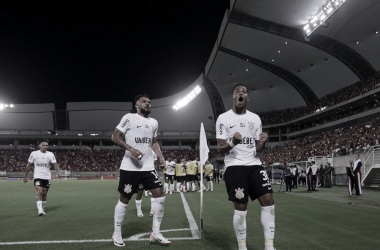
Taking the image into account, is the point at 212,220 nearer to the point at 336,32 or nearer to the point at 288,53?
the point at 336,32

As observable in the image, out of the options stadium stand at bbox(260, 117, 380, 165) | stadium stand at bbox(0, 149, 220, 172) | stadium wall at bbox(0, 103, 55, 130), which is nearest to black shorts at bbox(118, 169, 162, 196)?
stadium stand at bbox(260, 117, 380, 165)

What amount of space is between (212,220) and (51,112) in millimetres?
68048

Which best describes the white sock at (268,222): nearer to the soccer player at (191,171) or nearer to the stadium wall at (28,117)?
the soccer player at (191,171)

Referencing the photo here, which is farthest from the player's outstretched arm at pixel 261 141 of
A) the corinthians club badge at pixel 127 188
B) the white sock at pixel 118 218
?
the white sock at pixel 118 218

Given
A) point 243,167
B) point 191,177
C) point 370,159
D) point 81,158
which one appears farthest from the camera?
point 81,158

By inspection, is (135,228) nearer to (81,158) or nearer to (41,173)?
(41,173)

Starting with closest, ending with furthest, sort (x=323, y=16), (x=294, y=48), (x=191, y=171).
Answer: (x=191, y=171), (x=323, y=16), (x=294, y=48)

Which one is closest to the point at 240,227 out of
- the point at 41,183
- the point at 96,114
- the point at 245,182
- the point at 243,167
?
the point at 245,182

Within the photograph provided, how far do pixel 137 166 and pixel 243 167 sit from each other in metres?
1.91

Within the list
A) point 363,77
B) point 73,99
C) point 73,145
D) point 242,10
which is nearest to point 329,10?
point 242,10

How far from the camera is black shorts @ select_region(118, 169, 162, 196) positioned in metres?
5.07

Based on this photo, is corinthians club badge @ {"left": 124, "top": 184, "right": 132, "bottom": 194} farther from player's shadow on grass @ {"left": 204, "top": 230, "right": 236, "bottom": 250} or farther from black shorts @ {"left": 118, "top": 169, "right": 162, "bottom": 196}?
player's shadow on grass @ {"left": 204, "top": 230, "right": 236, "bottom": 250}

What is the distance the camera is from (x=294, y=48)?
129 feet

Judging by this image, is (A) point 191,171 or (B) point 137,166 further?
(A) point 191,171
